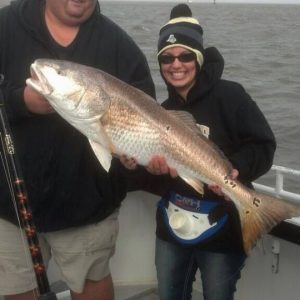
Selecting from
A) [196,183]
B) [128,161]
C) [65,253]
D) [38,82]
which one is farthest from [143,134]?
[65,253]

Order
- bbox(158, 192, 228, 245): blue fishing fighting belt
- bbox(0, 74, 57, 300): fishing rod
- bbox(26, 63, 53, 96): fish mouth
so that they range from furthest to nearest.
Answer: bbox(158, 192, 228, 245): blue fishing fighting belt
bbox(0, 74, 57, 300): fishing rod
bbox(26, 63, 53, 96): fish mouth

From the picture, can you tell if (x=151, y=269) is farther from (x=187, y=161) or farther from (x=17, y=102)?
(x=17, y=102)

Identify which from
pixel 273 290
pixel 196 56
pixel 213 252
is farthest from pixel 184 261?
pixel 196 56

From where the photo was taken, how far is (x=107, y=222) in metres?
3.77

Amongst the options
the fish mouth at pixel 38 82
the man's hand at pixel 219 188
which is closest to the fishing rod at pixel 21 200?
the fish mouth at pixel 38 82

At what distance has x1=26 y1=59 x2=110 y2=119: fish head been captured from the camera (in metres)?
3.19

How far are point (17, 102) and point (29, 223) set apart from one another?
0.70 meters

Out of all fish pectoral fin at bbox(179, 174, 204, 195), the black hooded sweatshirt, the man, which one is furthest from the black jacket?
fish pectoral fin at bbox(179, 174, 204, 195)

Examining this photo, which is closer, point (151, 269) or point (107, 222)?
point (107, 222)

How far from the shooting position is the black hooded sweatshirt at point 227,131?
3.36 metres

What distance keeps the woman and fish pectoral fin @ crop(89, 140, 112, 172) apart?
0.25m

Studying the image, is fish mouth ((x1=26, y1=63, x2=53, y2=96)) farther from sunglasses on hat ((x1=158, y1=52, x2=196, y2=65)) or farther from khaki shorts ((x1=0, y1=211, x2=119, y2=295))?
khaki shorts ((x1=0, y1=211, x2=119, y2=295))

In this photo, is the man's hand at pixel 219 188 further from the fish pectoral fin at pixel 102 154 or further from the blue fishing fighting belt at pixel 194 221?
the fish pectoral fin at pixel 102 154

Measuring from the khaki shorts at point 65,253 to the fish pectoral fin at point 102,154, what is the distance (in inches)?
22.1
